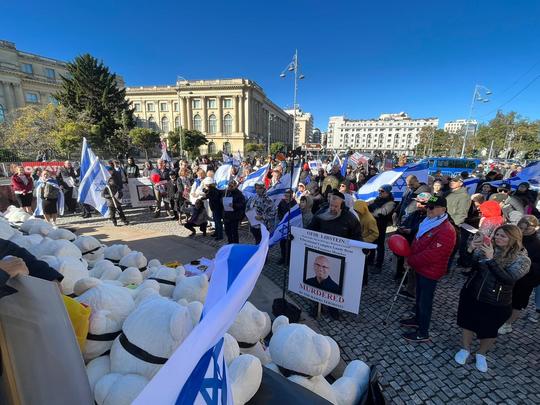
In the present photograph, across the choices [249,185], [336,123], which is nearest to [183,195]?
[249,185]

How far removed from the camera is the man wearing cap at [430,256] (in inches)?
123

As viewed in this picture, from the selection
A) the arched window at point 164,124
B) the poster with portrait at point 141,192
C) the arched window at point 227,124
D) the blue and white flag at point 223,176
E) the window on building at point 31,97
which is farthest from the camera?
the arched window at point 164,124

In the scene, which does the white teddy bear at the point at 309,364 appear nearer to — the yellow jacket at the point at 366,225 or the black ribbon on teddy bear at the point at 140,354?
the black ribbon on teddy bear at the point at 140,354

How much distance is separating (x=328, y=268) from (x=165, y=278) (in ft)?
6.81

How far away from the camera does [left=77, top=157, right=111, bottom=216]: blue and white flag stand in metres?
7.78

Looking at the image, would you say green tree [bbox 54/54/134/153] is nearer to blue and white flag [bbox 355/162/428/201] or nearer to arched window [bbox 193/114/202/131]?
arched window [bbox 193/114/202/131]

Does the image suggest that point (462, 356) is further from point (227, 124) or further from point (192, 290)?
point (227, 124)

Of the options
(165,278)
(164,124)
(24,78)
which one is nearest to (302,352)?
(165,278)

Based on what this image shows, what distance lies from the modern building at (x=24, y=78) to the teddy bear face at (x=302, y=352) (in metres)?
61.1

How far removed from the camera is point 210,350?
83 cm

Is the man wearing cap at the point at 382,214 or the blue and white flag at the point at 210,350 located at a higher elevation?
the blue and white flag at the point at 210,350

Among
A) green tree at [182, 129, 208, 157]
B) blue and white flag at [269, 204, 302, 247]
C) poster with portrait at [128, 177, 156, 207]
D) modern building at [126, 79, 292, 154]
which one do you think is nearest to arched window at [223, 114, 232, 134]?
modern building at [126, 79, 292, 154]

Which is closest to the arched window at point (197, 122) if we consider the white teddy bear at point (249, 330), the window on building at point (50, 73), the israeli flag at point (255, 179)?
the window on building at point (50, 73)

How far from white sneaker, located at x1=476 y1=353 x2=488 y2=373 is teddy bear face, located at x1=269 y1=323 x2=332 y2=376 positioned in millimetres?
2245
